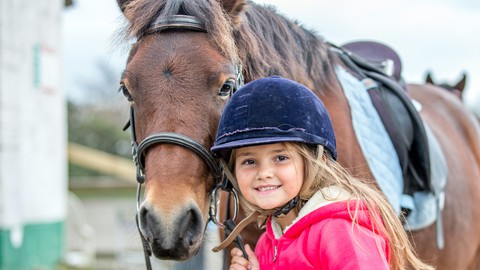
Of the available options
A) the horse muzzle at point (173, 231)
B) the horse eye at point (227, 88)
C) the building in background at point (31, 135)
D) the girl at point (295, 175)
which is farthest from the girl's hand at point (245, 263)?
the building in background at point (31, 135)

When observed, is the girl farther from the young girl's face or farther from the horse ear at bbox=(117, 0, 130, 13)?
the horse ear at bbox=(117, 0, 130, 13)

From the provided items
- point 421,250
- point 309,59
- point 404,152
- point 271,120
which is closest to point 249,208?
point 271,120

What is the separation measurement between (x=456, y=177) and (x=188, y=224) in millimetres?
2373

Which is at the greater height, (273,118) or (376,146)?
(273,118)

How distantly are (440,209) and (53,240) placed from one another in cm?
665

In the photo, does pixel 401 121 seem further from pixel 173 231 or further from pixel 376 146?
pixel 173 231

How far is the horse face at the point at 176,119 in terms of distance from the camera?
2.23 metres

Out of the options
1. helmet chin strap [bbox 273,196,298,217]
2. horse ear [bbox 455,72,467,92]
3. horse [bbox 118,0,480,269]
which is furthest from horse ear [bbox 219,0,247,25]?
horse ear [bbox 455,72,467,92]

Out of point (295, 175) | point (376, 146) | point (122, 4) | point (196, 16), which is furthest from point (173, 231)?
point (376, 146)

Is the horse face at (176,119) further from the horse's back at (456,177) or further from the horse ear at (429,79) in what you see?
the horse ear at (429,79)

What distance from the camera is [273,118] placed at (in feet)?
7.31

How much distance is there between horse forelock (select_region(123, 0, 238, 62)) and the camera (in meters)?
2.56

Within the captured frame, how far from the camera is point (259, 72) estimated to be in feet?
9.01

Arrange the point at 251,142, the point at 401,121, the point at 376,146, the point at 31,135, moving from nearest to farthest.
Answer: the point at 251,142, the point at 376,146, the point at 401,121, the point at 31,135
